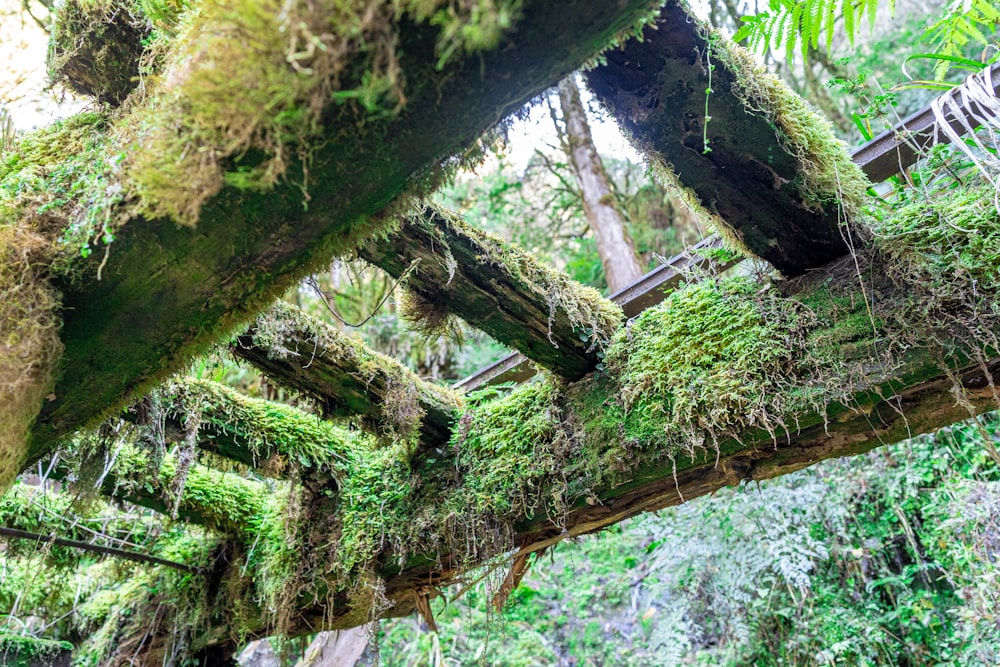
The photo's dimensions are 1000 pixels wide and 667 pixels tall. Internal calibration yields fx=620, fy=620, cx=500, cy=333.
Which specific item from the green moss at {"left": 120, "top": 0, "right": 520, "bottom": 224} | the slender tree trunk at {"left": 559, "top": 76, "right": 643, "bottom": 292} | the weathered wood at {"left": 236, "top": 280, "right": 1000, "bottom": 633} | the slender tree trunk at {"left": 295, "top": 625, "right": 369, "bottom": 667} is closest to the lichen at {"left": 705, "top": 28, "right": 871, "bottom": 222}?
the weathered wood at {"left": 236, "top": 280, "right": 1000, "bottom": 633}

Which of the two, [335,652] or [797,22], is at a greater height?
[797,22]

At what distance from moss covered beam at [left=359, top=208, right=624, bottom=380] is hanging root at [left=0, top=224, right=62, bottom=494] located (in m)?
0.84

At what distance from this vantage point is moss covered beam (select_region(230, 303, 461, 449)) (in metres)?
2.18

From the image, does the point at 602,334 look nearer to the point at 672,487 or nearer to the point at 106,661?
the point at 672,487

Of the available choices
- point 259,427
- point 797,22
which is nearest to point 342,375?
point 259,427

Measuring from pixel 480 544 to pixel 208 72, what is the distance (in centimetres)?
199

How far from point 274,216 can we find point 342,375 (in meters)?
1.42

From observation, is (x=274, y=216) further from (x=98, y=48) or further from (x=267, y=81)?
(x=98, y=48)

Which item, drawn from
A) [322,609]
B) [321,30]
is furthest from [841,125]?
[321,30]

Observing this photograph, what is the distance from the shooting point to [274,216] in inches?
41.6

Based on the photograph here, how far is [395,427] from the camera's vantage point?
8.37ft

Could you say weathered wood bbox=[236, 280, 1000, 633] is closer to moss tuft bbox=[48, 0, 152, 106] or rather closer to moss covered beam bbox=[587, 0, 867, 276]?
moss covered beam bbox=[587, 0, 867, 276]

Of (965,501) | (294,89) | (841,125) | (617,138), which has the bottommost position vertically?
(965,501)

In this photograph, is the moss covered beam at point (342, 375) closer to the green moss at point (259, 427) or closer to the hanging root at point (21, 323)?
the green moss at point (259, 427)
